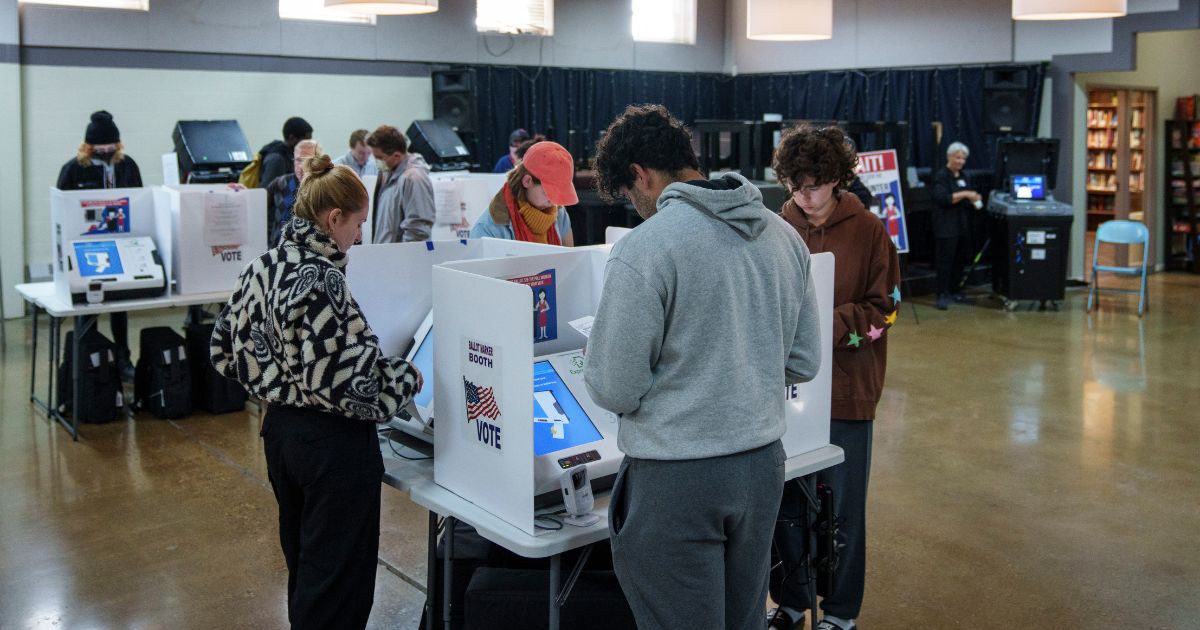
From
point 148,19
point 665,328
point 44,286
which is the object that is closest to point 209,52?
point 148,19

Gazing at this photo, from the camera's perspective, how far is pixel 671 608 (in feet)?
6.29

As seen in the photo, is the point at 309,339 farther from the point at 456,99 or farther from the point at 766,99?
the point at 766,99

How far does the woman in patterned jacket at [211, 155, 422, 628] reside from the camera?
2.39 meters

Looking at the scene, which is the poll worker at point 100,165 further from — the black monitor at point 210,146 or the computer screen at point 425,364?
the computer screen at point 425,364

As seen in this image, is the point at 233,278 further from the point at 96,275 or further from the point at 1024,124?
the point at 1024,124

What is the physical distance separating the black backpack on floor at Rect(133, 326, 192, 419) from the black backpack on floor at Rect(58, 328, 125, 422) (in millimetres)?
167

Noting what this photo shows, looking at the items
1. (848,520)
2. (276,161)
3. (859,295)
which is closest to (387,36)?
(276,161)

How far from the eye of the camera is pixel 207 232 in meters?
5.64

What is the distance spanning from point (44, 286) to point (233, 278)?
3.86 ft

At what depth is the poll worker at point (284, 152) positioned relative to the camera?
6750mm

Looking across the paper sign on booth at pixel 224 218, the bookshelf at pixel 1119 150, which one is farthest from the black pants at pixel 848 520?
the bookshelf at pixel 1119 150

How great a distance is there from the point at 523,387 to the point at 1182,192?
38.2ft

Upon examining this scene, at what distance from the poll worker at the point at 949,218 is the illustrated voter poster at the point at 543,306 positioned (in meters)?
7.26

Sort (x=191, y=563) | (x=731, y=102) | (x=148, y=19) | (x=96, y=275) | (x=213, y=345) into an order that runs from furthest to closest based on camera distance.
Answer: (x=731, y=102) < (x=148, y=19) < (x=96, y=275) < (x=191, y=563) < (x=213, y=345)
